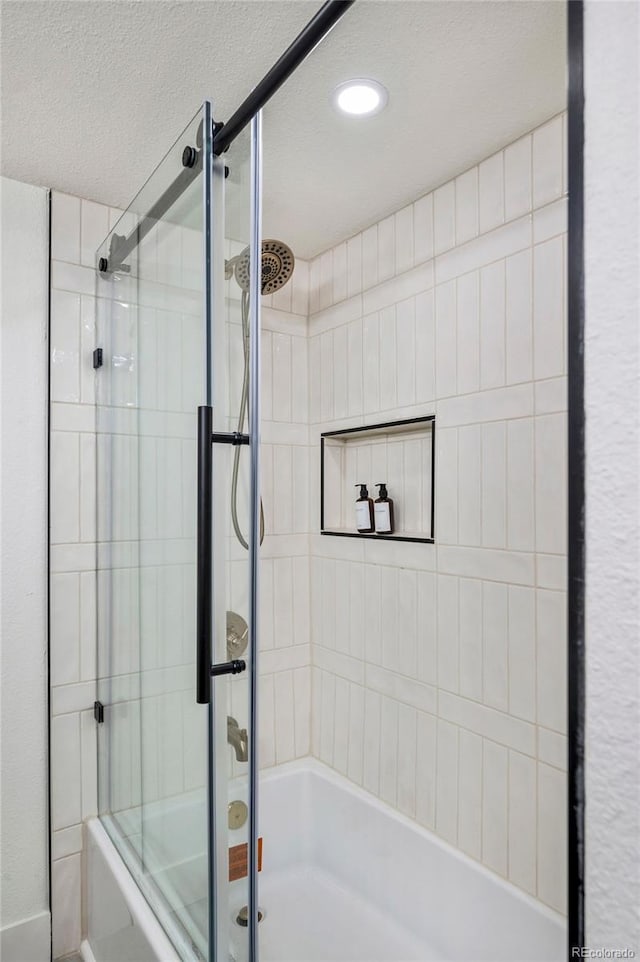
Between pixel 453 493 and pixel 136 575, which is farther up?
pixel 453 493

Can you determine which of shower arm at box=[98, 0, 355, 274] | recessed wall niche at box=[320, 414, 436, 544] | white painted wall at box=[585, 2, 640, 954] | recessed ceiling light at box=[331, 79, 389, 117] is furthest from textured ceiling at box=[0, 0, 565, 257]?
white painted wall at box=[585, 2, 640, 954]

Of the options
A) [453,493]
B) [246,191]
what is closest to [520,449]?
[453,493]

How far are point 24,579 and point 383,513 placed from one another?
1085 millimetres

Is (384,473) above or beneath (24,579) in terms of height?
above

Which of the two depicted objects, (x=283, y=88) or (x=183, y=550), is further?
(x=283, y=88)

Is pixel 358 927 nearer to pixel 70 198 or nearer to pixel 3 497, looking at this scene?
pixel 3 497

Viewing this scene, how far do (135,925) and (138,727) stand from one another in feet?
1.35

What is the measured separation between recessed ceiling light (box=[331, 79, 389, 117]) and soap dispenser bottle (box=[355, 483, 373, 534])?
108 centimetres

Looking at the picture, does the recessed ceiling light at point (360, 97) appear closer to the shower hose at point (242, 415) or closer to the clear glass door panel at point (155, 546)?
the clear glass door panel at point (155, 546)

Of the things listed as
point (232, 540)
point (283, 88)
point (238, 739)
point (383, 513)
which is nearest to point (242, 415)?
point (232, 540)

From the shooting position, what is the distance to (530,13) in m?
1.11

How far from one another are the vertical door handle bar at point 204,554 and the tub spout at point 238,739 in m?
0.06

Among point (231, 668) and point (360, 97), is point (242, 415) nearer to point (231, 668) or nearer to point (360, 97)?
point (231, 668)

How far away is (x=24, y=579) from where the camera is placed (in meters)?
1.65
